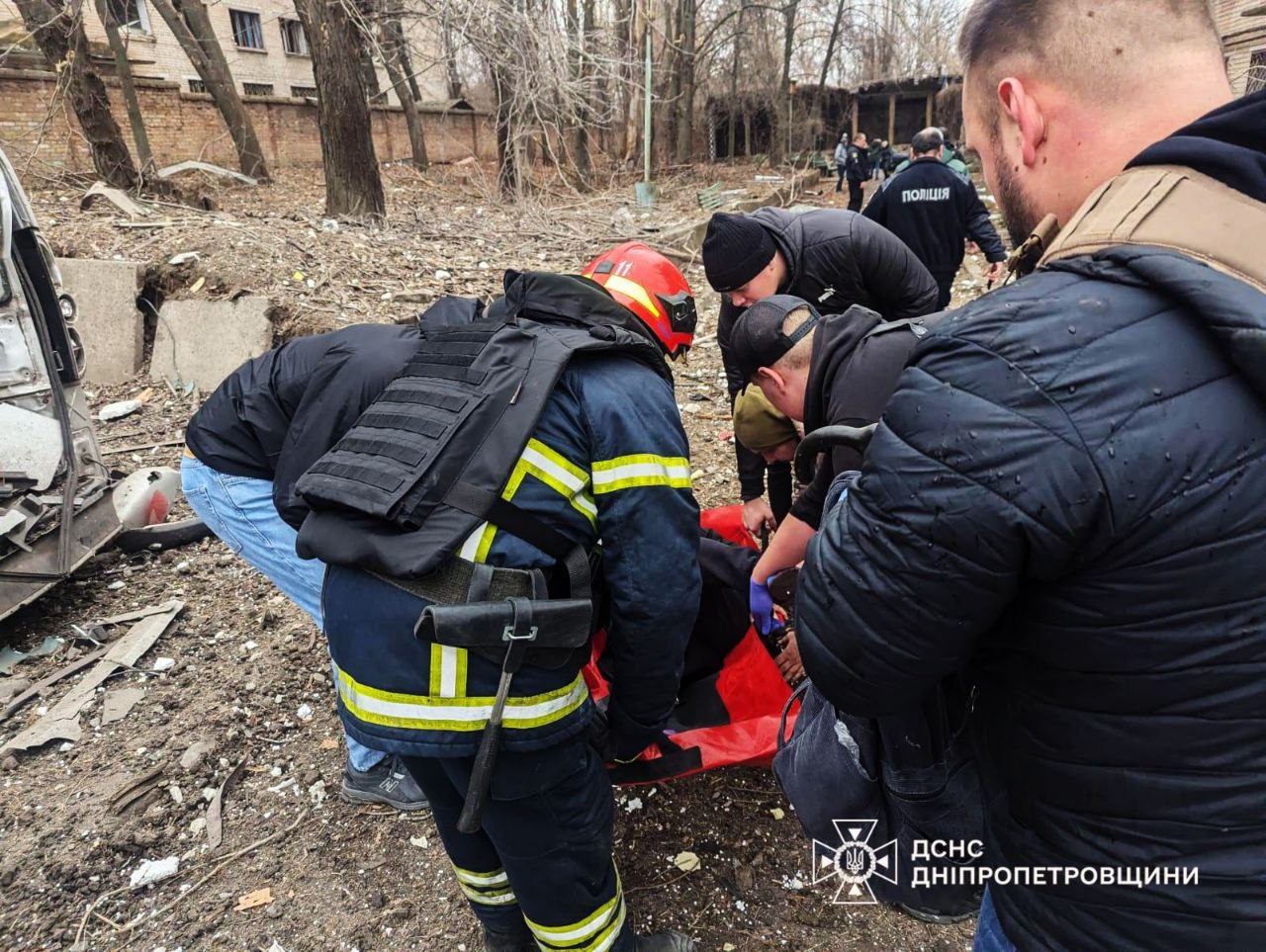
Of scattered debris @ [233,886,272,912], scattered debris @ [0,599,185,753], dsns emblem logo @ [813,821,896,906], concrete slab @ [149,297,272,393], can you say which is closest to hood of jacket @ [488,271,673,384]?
dsns emblem logo @ [813,821,896,906]

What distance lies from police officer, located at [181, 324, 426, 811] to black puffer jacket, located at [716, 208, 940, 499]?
153 centimetres

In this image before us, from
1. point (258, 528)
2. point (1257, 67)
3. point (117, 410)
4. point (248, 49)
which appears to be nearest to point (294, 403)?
point (258, 528)

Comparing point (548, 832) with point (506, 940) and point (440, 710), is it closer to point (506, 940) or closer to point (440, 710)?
point (440, 710)

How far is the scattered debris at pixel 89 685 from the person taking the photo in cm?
272

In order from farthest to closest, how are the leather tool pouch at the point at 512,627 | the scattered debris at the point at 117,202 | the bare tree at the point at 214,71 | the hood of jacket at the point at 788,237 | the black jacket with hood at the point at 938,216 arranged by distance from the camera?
the bare tree at the point at 214,71 < the scattered debris at the point at 117,202 < the black jacket with hood at the point at 938,216 < the hood of jacket at the point at 788,237 < the leather tool pouch at the point at 512,627

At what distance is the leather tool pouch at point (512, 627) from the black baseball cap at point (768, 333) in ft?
3.24

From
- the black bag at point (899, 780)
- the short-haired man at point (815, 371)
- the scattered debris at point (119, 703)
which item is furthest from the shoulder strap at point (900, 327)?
the scattered debris at point (119, 703)

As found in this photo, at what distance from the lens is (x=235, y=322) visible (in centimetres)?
547

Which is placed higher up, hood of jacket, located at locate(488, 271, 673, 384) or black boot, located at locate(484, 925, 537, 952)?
hood of jacket, located at locate(488, 271, 673, 384)

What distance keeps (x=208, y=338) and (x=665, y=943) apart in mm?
5396

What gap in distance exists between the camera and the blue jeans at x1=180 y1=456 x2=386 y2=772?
236 cm

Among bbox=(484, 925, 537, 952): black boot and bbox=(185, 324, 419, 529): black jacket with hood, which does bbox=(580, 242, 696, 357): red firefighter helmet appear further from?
bbox=(484, 925, 537, 952): black boot

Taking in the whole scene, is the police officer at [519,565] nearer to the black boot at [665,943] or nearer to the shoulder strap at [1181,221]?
the black boot at [665,943]

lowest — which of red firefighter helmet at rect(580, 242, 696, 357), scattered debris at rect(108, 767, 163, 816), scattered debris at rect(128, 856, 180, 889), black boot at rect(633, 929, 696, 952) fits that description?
scattered debris at rect(128, 856, 180, 889)
